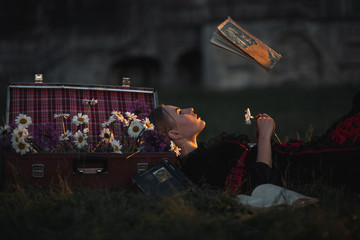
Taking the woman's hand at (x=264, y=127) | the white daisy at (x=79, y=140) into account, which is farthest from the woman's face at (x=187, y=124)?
the white daisy at (x=79, y=140)

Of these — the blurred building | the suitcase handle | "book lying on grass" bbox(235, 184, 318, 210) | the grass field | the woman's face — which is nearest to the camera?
the grass field

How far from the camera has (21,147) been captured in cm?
253

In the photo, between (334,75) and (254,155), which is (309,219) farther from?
(334,75)

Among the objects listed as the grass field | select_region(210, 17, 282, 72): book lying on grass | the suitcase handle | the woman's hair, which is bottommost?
the grass field

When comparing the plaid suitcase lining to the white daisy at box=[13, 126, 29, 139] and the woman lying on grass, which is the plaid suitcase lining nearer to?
the woman lying on grass

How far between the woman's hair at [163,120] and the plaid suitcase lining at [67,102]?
25.4 inches

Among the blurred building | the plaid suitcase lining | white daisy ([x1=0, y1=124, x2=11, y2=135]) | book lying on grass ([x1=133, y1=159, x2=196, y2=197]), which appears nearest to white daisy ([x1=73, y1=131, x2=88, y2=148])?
book lying on grass ([x1=133, y1=159, x2=196, y2=197])


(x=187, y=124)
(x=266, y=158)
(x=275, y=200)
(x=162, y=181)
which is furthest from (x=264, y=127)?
(x=162, y=181)

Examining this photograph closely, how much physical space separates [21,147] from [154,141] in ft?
2.92

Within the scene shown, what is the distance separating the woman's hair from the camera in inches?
120

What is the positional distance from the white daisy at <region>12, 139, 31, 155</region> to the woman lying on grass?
A: 1.03 meters

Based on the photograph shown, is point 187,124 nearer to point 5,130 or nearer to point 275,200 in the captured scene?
point 275,200

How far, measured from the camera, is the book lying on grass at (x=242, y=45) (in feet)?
9.35

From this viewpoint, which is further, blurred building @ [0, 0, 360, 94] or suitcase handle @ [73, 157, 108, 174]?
blurred building @ [0, 0, 360, 94]
